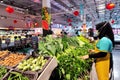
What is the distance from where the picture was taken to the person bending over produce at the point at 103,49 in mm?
2267

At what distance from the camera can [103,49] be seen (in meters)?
2.25

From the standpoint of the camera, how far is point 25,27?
19828 millimetres

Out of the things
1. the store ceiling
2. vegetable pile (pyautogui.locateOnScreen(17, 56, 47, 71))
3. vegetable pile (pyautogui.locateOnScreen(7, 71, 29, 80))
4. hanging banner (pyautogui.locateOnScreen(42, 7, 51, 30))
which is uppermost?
the store ceiling

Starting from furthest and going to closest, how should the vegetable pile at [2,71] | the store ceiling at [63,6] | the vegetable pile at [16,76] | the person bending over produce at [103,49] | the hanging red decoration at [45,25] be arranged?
1. the store ceiling at [63,6]
2. the hanging red decoration at [45,25]
3. the person bending over produce at [103,49]
4. the vegetable pile at [2,71]
5. the vegetable pile at [16,76]

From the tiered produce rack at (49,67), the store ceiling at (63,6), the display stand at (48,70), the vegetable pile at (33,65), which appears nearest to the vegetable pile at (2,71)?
the tiered produce rack at (49,67)

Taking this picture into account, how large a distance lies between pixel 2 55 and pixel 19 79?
40.2 inches

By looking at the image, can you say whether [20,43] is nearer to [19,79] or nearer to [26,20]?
[19,79]

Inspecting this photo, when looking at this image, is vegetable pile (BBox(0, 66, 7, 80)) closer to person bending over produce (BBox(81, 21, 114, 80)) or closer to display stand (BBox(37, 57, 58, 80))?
display stand (BBox(37, 57, 58, 80))

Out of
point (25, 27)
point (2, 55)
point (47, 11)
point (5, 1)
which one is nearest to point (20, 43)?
point (47, 11)

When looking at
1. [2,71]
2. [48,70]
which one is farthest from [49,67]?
[2,71]

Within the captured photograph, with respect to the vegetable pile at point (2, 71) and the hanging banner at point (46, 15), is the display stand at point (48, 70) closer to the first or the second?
the vegetable pile at point (2, 71)

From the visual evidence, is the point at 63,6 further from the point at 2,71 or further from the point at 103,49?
the point at 2,71

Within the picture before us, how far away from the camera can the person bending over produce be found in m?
2.27

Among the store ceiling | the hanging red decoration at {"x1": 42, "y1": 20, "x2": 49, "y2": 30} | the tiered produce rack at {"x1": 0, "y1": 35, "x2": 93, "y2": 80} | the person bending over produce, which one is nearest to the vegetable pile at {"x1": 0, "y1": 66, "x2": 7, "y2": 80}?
the tiered produce rack at {"x1": 0, "y1": 35, "x2": 93, "y2": 80}
